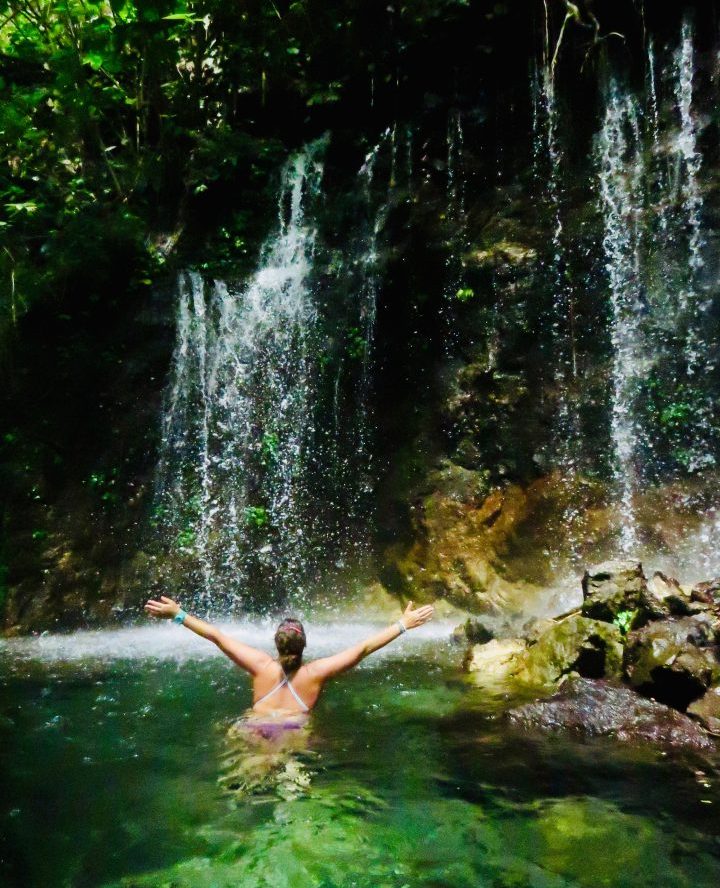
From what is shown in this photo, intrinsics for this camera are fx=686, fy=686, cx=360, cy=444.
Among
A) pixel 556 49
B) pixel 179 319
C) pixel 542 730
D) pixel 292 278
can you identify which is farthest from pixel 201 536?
pixel 556 49

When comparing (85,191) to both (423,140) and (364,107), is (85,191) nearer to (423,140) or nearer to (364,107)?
(364,107)

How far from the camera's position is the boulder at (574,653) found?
5562 mm

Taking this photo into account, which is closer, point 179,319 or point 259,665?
point 259,665

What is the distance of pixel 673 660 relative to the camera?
16.1 feet

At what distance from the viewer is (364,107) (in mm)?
12367

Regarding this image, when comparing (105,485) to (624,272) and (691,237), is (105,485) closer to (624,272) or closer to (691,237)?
(624,272)

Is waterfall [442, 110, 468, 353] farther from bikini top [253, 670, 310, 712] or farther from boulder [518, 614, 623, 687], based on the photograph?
bikini top [253, 670, 310, 712]

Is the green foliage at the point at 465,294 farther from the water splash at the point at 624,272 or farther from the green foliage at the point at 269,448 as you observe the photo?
the green foliage at the point at 269,448

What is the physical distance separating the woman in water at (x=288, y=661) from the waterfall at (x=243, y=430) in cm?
577

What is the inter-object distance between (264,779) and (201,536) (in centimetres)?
710

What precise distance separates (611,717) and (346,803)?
2.12 metres

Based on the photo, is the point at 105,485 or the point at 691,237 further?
the point at 105,485

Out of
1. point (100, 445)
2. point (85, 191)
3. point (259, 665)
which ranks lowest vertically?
point (259, 665)

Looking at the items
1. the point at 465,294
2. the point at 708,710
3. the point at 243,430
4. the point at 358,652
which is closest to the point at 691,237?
the point at 465,294
